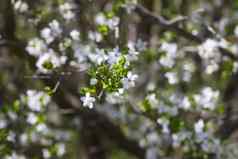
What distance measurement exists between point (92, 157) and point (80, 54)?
6.14ft

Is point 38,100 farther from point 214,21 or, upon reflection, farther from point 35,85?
point 214,21

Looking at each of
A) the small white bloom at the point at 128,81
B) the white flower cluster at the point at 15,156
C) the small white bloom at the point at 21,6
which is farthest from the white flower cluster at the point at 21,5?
the small white bloom at the point at 128,81

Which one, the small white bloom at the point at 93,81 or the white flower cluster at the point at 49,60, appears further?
the white flower cluster at the point at 49,60

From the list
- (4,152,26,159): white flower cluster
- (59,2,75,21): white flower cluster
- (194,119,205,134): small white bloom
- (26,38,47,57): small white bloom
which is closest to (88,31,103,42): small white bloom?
(59,2,75,21): white flower cluster

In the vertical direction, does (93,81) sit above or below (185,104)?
below

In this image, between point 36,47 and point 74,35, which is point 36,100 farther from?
point 74,35

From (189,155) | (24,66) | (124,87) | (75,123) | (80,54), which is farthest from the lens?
(75,123)

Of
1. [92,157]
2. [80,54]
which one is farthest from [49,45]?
[92,157]

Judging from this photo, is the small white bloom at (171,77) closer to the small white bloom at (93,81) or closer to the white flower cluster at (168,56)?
the white flower cluster at (168,56)

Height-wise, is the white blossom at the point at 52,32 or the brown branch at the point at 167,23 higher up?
the brown branch at the point at 167,23

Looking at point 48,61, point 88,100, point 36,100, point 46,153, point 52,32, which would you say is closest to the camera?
point 88,100

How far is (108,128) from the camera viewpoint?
4.30m

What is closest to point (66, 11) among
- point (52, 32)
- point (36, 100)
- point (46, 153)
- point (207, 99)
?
point (52, 32)

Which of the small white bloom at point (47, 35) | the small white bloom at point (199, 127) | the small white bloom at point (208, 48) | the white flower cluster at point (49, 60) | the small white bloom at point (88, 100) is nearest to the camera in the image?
the small white bloom at point (88, 100)
